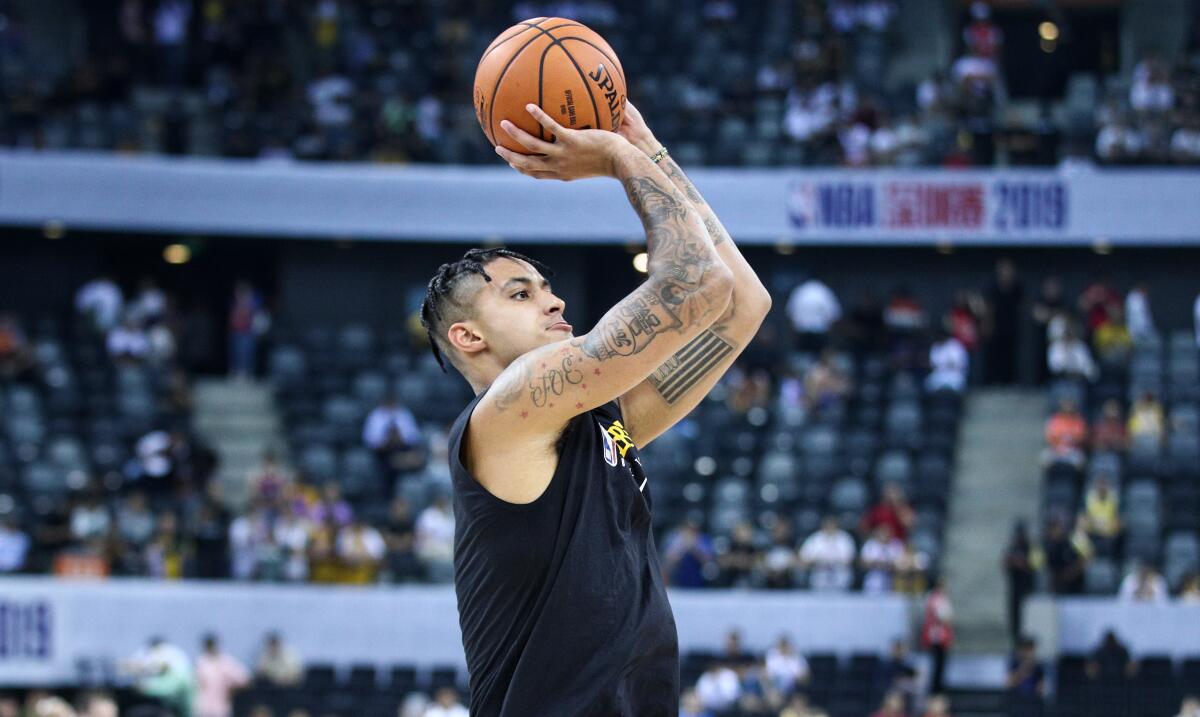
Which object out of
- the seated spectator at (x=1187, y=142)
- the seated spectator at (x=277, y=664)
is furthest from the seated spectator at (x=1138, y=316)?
the seated spectator at (x=277, y=664)

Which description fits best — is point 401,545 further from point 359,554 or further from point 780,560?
point 780,560

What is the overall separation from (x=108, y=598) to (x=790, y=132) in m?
10.8

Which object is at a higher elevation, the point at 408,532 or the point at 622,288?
the point at 622,288

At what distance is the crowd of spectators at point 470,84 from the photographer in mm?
23281

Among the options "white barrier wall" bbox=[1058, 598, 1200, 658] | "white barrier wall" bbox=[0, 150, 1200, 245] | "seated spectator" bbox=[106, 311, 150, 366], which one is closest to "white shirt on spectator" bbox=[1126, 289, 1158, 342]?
"white barrier wall" bbox=[0, 150, 1200, 245]

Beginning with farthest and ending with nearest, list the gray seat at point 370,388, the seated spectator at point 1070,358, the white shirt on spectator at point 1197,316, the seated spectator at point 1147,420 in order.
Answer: the white shirt on spectator at point 1197,316, the gray seat at point 370,388, the seated spectator at point 1070,358, the seated spectator at point 1147,420

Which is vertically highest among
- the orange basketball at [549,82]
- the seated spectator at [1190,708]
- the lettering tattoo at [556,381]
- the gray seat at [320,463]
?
the orange basketball at [549,82]

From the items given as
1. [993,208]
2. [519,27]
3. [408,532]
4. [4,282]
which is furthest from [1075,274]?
[519,27]

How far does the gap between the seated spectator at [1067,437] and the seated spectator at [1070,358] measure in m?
1.41

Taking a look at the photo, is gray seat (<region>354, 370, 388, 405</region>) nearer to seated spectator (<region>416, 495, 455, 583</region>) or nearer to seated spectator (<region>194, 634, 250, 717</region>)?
seated spectator (<region>416, 495, 455, 583</region>)

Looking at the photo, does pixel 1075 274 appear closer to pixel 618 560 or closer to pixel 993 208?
pixel 993 208

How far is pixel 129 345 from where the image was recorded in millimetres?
21984

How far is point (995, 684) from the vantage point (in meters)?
17.7

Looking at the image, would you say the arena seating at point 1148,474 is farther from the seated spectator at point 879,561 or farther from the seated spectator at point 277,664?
the seated spectator at point 277,664
